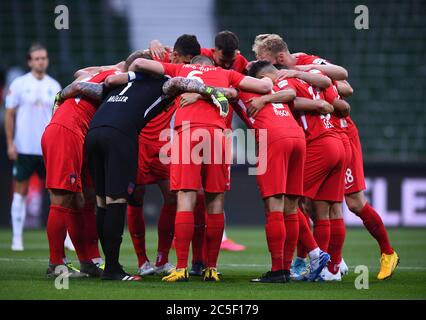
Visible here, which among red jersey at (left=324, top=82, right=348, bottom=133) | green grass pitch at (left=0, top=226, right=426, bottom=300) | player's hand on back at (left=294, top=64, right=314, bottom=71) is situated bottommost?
green grass pitch at (left=0, top=226, right=426, bottom=300)

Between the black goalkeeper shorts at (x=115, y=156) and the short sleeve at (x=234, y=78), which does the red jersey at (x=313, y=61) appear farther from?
the black goalkeeper shorts at (x=115, y=156)

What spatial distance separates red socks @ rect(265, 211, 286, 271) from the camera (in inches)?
290

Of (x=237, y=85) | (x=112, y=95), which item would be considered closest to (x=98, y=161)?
(x=112, y=95)

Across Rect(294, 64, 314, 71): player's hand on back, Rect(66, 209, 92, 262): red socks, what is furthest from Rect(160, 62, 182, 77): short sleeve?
Rect(66, 209, 92, 262): red socks

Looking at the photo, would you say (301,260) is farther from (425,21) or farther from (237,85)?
(425,21)

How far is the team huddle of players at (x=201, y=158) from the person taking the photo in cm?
741

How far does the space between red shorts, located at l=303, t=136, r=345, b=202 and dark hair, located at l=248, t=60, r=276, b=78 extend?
0.79m

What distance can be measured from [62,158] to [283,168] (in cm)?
191

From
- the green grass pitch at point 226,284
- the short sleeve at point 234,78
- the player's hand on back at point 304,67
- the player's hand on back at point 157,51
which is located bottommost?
the green grass pitch at point 226,284

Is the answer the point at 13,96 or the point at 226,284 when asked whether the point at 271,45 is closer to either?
the point at 226,284

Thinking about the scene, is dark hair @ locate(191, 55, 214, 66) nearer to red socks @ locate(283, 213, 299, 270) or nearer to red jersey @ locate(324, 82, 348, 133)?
red jersey @ locate(324, 82, 348, 133)

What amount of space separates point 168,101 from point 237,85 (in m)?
0.62

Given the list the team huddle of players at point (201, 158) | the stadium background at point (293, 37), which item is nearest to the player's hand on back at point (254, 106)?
the team huddle of players at point (201, 158)

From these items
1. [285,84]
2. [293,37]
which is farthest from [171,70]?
[293,37]
